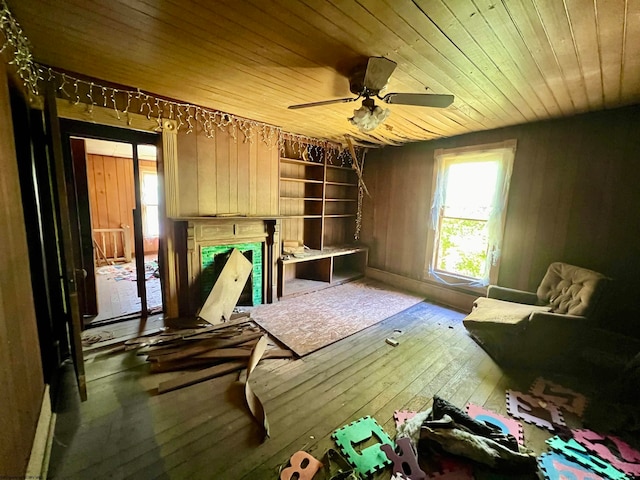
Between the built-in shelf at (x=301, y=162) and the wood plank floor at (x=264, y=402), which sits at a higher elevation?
the built-in shelf at (x=301, y=162)

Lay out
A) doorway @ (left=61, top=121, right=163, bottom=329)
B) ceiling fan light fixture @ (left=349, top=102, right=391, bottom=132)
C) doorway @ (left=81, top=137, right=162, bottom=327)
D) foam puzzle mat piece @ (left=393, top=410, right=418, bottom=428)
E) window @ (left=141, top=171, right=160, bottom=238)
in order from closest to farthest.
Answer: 1. foam puzzle mat piece @ (left=393, top=410, right=418, bottom=428)
2. ceiling fan light fixture @ (left=349, top=102, right=391, bottom=132)
3. doorway @ (left=61, top=121, right=163, bottom=329)
4. doorway @ (left=81, top=137, right=162, bottom=327)
5. window @ (left=141, top=171, right=160, bottom=238)

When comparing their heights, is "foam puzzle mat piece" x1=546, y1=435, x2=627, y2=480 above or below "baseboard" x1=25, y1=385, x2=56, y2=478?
below

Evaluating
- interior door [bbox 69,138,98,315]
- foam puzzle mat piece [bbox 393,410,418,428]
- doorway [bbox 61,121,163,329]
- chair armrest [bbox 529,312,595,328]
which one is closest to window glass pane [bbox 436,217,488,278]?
chair armrest [bbox 529,312,595,328]

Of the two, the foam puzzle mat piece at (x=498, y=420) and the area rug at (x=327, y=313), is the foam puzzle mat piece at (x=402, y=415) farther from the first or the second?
the area rug at (x=327, y=313)

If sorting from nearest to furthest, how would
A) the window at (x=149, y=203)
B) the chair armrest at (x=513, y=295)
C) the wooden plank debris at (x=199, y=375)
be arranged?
the wooden plank debris at (x=199, y=375) → the chair armrest at (x=513, y=295) → the window at (x=149, y=203)

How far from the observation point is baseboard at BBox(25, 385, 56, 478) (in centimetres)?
128

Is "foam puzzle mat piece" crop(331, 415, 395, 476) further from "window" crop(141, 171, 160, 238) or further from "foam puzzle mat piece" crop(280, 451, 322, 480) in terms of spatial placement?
"window" crop(141, 171, 160, 238)

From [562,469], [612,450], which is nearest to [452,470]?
[562,469]

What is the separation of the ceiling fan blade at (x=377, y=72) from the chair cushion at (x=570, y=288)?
2.47m

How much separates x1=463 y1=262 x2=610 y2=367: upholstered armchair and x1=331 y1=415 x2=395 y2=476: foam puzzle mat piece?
1.48m

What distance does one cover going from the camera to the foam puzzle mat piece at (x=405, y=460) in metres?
1.43

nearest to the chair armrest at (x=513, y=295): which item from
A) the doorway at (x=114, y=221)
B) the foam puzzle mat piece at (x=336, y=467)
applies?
the foam puzzle mat piece at (x=336, y=467)

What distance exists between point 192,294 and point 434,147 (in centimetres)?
399

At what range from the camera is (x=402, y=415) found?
1.83m
